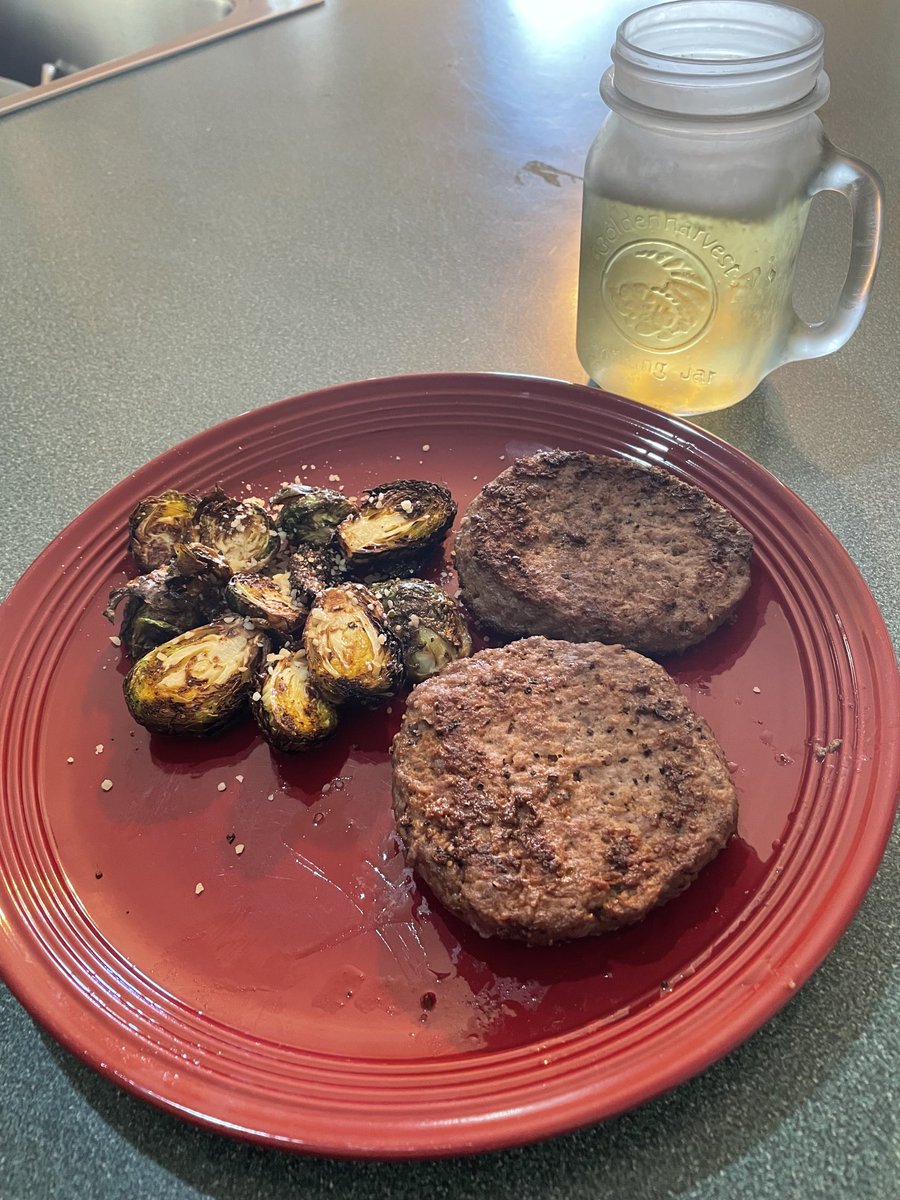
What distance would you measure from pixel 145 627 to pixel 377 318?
1.17 m

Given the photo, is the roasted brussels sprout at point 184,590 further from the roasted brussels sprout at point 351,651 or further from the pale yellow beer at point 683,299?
the pale yellow beer at point 683,299

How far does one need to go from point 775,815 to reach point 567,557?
48cm

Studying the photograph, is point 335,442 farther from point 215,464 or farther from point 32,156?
point 32,156

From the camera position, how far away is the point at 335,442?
5.41ft

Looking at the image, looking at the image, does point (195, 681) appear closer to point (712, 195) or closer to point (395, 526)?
point (395, 526)

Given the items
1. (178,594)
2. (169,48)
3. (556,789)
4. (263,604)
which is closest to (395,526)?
(263,604)

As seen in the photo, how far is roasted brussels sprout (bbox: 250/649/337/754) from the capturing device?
3.96ft

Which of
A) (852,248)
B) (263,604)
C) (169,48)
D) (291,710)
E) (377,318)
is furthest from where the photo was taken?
(169,48)

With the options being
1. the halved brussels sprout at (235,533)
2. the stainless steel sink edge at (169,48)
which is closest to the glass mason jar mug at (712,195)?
the halved brussels sprout at (235,533)

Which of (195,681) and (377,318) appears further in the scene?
(377,318)

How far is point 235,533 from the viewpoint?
143 cm

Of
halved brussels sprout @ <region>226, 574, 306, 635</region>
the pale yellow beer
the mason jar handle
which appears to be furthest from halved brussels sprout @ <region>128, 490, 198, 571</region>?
the mason jar handle

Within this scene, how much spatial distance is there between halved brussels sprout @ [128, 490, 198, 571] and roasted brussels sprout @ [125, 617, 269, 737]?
19cm

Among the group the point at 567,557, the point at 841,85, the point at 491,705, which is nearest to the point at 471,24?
the point at 841,85
